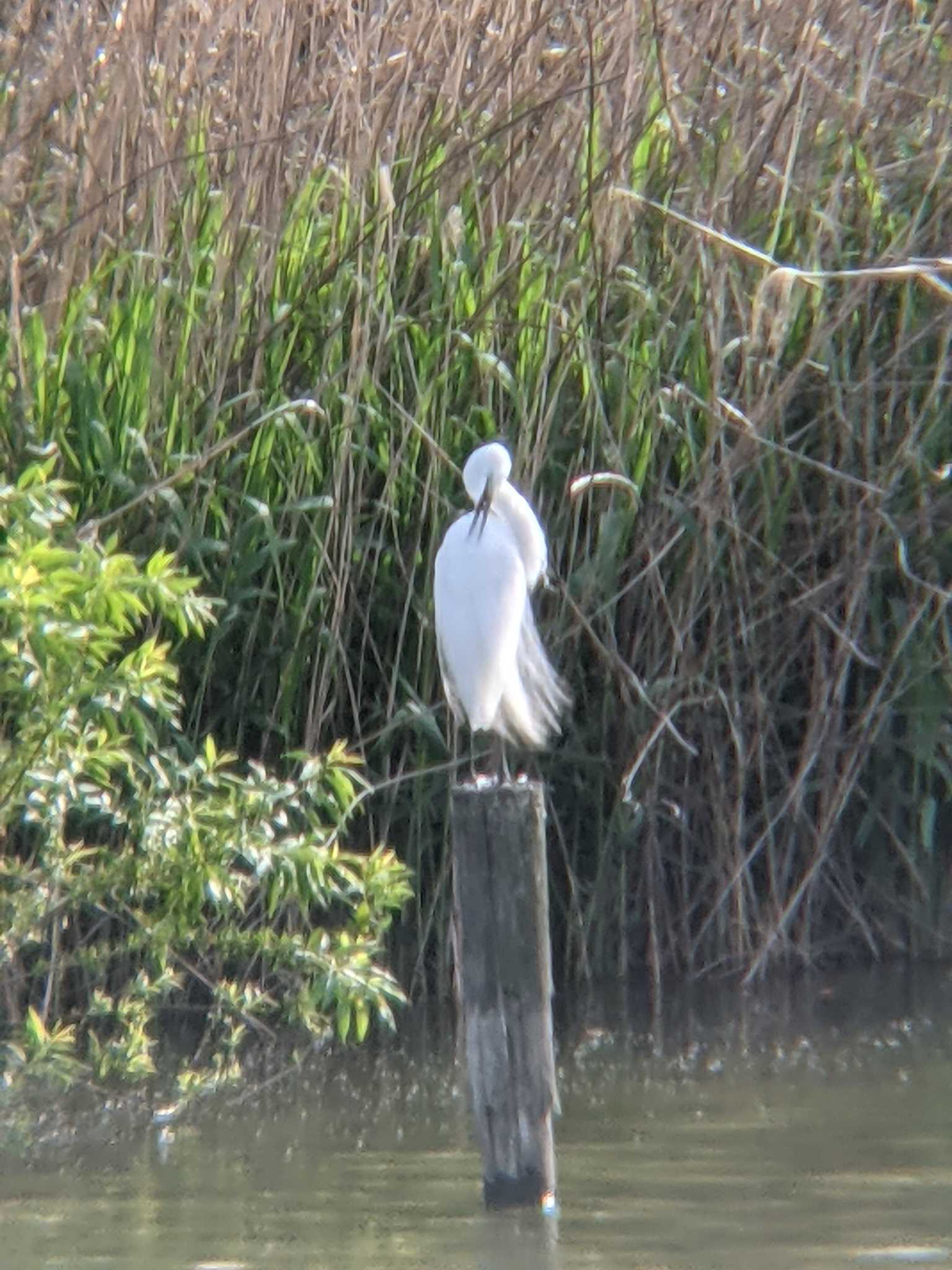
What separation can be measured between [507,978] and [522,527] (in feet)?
3.21

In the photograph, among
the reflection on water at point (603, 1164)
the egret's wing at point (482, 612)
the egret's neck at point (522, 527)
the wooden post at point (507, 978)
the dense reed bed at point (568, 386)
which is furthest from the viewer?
the dense reed bed at point (568, 386)

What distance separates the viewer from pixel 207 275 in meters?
4.44

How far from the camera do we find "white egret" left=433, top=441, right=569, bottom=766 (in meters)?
3.63

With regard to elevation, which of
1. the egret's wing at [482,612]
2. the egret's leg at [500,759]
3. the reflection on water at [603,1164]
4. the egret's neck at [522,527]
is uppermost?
the egret's neck at [522,527]

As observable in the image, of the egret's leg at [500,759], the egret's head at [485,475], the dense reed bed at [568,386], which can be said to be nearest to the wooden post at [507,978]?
the egret's leg at [500,759]

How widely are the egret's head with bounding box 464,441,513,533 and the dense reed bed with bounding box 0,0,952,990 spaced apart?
537 millimetres

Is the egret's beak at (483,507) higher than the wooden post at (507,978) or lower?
higher

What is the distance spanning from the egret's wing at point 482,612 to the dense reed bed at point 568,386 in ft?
1.88

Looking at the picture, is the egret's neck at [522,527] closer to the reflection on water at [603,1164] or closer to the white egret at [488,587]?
the white egret at [488,587]

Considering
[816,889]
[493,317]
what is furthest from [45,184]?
[816,889]

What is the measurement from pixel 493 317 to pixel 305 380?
0.44 m

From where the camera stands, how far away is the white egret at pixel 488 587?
3.63 meters

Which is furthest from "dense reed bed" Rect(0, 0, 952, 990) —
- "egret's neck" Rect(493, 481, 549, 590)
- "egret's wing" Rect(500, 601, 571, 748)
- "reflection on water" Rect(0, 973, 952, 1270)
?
"egret's neck" Rect(493, 481, 549, 590)

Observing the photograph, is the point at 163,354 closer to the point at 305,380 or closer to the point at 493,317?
the point at 305,380
